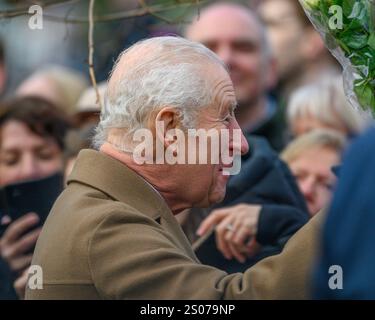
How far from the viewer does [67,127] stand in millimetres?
5176

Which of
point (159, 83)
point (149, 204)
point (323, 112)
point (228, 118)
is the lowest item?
point (323, 112)

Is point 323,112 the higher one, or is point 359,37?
point 359,37

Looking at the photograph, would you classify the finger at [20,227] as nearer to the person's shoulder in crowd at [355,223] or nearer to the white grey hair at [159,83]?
the white grey hair at [159,83]

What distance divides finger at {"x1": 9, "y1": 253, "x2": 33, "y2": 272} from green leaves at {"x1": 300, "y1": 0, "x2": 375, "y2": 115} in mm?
1929

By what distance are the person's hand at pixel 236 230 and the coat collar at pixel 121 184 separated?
110cm

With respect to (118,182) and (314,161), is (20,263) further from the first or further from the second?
(118,182)

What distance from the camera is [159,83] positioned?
115 inches

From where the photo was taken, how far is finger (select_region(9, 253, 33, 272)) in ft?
14.5

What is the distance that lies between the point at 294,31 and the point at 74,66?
4.27 feet

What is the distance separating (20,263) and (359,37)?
204 centimetres

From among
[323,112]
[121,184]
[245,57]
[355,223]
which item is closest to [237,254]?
[121,184]

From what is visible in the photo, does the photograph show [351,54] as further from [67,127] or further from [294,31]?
[294,31]

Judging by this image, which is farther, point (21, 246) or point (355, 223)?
point (21, 246)

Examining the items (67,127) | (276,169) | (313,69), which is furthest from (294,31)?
(276,169)
